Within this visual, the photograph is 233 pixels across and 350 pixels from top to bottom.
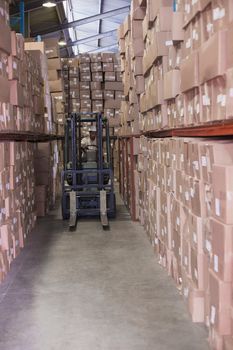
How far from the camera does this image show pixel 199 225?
356 centimetres

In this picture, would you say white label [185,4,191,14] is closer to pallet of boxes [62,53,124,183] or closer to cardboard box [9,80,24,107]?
cardboard box [9,80,24,107]

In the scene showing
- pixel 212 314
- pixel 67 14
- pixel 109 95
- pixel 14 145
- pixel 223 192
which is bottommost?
pixel 212 314

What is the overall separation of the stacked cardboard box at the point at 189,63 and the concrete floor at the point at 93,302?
5.19ft

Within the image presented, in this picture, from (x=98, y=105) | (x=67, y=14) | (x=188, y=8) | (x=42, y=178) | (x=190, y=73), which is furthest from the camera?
(x=67, y=14)

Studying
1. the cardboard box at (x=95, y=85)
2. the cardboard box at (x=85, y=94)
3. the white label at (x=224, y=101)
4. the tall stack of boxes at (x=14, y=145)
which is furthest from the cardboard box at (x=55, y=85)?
the white label at (x=224, y=101)

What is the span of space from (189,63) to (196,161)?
788 mm

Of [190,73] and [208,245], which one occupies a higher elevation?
[190,73]

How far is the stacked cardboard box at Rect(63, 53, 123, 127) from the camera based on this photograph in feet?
50.4

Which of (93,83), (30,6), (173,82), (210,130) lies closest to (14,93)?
(173,82)

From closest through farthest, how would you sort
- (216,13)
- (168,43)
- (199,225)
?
(216,13) → (199,225) → (168,43)

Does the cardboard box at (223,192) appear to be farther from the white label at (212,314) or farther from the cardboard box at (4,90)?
the cardboard box at (4,90)

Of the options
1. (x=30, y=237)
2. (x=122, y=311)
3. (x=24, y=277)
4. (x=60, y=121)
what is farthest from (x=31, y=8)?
(x=122, y=311)

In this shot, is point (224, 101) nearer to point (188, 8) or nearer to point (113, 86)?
point (188, 8)

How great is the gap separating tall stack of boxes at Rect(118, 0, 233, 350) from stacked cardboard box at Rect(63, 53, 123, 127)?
948 centimetres
